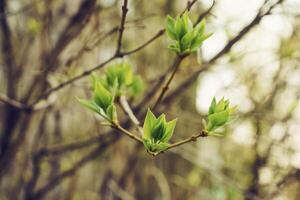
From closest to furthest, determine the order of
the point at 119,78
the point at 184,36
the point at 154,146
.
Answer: the point at 154,146, the point at 184,36, the point at 119,78

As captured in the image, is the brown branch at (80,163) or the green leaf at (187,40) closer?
the green leaf at (187,40)

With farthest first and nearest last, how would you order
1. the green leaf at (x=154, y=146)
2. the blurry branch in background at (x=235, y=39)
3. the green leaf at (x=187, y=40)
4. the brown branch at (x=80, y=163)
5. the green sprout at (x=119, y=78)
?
the brown branch at (x=80, y=163) → the blurry branch in background at (x=235, y=39) → the green sprout at (x=119, y=78) → the green leaf at (x=187, y=40) → the green leaf at (x=154, y=146)

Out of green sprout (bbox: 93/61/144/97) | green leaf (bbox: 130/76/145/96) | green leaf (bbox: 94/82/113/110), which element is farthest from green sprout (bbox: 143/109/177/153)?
green leaf (bbox: 130/76/145/96)

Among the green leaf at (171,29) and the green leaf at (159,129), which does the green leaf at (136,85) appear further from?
→ the green leaf at (159,129)

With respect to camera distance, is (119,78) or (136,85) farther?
(136,85)

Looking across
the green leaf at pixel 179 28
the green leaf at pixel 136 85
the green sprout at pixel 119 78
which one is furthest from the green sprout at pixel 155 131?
the green leaf at pixel 136 85

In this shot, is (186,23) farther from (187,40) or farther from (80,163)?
(80,163)

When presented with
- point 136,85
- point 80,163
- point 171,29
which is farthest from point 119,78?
point 80,163

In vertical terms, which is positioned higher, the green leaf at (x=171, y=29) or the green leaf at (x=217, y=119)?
the green leaf at (x=171, y=29)
